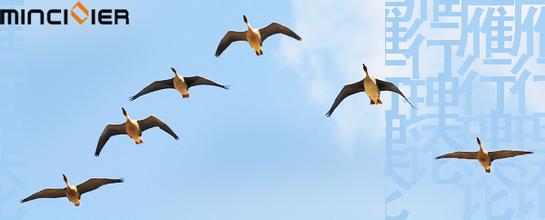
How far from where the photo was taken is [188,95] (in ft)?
146

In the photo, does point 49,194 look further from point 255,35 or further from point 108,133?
point 255,35

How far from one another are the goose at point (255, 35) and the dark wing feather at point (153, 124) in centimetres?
206

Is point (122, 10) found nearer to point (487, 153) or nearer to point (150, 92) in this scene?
point (150, 92)

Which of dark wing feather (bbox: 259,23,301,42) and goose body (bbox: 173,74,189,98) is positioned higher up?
dark wing feather (bbox: 259,23,301,42)

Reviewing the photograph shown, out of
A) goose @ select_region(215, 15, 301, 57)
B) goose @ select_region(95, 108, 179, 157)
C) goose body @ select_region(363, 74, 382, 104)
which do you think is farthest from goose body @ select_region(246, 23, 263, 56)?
goose @ select_region(95, 108, 179, 157)

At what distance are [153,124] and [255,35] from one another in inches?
126

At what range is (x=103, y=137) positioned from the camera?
45.3 meters

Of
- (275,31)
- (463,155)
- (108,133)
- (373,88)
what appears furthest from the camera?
(108,133)

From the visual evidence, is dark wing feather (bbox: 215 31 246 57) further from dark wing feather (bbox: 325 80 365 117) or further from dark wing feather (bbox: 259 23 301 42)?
dark wing feather (bbox: 325 80 365 117)

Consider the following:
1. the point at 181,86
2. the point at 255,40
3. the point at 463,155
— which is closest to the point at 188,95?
the point at 181,86

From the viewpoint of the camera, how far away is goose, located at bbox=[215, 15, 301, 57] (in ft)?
145

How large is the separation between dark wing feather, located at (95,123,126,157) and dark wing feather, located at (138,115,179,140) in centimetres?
46

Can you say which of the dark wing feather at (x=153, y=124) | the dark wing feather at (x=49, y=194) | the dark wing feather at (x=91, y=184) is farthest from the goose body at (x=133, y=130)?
the dark wing feather at (x=49, y=194)

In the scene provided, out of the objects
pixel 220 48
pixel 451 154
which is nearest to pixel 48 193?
pixel 220 48
